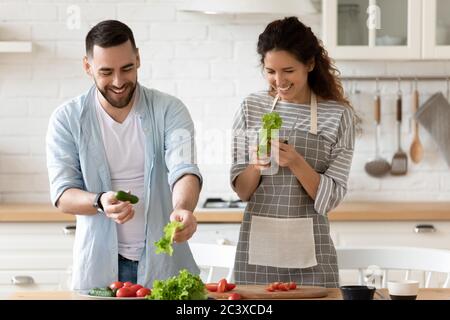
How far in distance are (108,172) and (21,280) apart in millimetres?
1725

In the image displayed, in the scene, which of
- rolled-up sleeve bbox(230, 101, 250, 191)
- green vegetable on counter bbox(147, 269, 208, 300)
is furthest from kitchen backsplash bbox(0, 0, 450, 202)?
green vegetable on counter bbox(147, 269, 208, 300)

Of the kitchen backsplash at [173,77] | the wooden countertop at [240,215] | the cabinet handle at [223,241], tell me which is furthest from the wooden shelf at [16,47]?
the cabinet handle at [223,241]

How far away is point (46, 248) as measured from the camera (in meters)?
4.29

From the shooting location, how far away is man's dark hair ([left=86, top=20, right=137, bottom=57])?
2.67 m

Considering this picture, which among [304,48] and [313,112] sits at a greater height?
[304,48]

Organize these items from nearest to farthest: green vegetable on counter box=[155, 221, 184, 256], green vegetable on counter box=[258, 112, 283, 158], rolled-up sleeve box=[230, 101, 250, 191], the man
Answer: green vegetable on counter box=[155, 221, 184, 256] < the man < green vegetable on counter box=[258, 112, 283, 158] < rolled-up sleeve box=[230, 101, 250, 191]

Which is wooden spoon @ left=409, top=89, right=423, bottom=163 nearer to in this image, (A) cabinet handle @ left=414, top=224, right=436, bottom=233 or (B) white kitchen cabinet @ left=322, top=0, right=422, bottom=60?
(B) white kitchen cabinet @ left=322, top=0, right=422, bottom=60

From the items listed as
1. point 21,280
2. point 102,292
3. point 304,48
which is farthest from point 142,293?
point 21,280

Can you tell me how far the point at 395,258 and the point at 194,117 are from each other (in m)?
2.10

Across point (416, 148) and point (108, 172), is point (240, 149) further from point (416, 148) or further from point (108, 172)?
point (416, 148)

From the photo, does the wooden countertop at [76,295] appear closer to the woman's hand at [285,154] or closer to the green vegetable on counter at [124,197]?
the green vegetable on counter at [124,197]

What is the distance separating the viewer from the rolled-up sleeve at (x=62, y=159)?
274cm

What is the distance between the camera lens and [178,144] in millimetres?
2750

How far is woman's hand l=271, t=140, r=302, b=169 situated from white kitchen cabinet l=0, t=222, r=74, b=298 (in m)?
1.73
